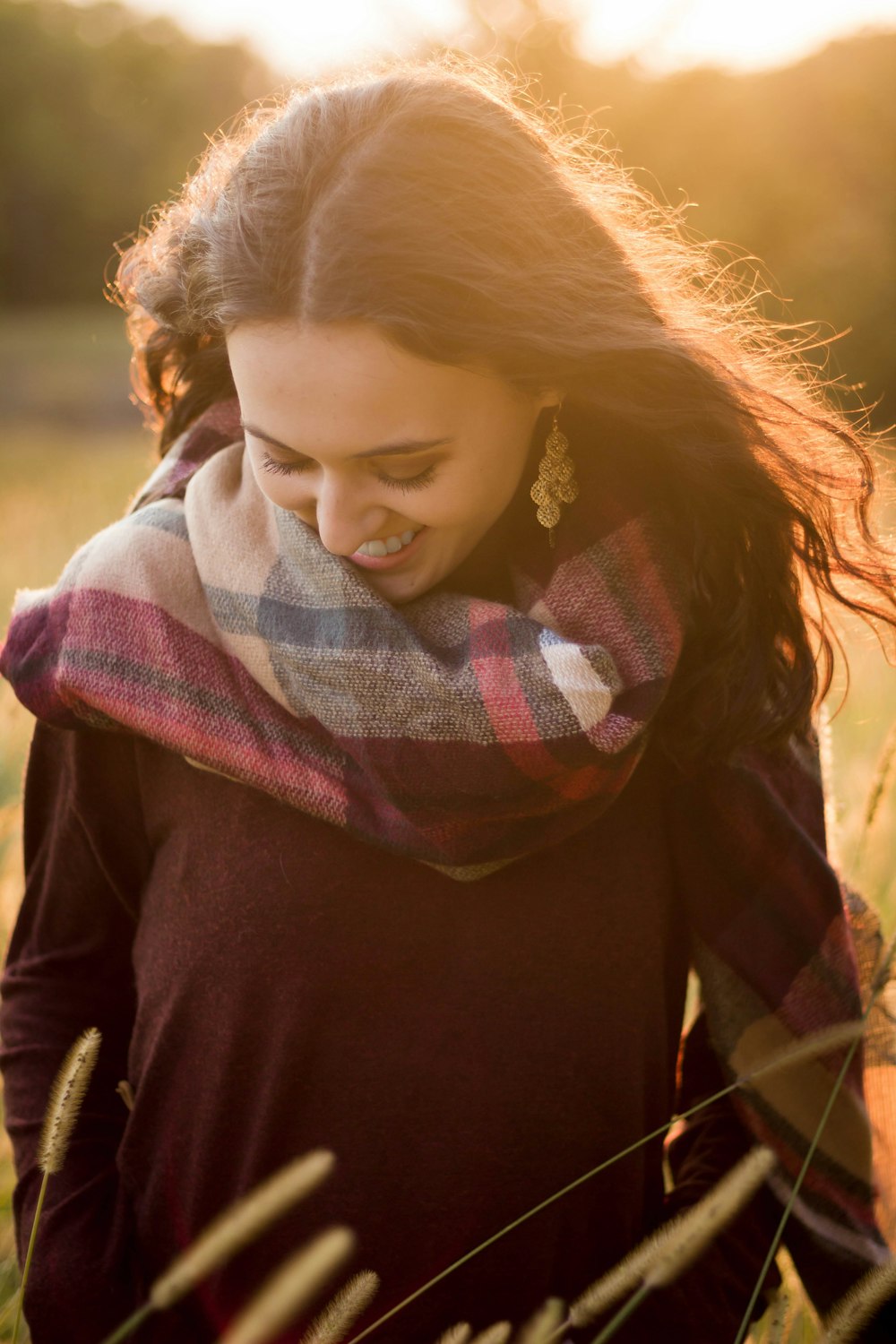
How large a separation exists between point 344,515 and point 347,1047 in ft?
2.06

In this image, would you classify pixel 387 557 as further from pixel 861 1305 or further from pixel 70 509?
pixel 70 509

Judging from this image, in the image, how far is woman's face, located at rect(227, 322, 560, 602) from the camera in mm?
1173

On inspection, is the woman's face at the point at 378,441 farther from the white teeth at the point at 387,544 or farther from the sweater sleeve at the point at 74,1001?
the sweater sleeve at the point at 74,1001

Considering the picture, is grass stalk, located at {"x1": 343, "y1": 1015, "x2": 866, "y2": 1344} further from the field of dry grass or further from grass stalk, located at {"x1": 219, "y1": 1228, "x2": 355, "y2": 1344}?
the field of dry grass

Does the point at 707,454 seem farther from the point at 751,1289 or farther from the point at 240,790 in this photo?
the point at 751,1289

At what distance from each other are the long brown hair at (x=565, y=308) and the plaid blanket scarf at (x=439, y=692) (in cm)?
9

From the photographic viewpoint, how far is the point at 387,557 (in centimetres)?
132

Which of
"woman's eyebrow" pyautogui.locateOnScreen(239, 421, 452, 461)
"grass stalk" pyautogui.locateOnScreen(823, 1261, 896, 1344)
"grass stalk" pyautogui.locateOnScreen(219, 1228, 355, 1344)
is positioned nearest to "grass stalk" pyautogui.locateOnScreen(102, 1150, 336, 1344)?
"grass stalk" pyautogui.locateOnScreen(219, 1228, 355, 1344)

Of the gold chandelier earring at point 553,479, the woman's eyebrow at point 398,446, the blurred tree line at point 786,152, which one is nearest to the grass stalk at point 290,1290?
the woman's eyebrow at point 398,446

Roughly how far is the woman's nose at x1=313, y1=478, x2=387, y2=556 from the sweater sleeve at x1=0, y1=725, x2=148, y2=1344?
0.39 metres

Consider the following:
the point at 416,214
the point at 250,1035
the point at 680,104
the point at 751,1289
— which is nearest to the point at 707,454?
the point at 416,214

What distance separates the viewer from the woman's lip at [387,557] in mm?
1317

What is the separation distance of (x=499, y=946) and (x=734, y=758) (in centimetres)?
39

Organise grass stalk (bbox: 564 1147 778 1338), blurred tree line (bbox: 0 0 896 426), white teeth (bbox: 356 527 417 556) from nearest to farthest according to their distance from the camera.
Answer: grass stalk (bbox: 564 1147 778 1338) < white teeth (bbox: 356 527 417 556) < blurred tree line (bbox: 0 0 896 426)
